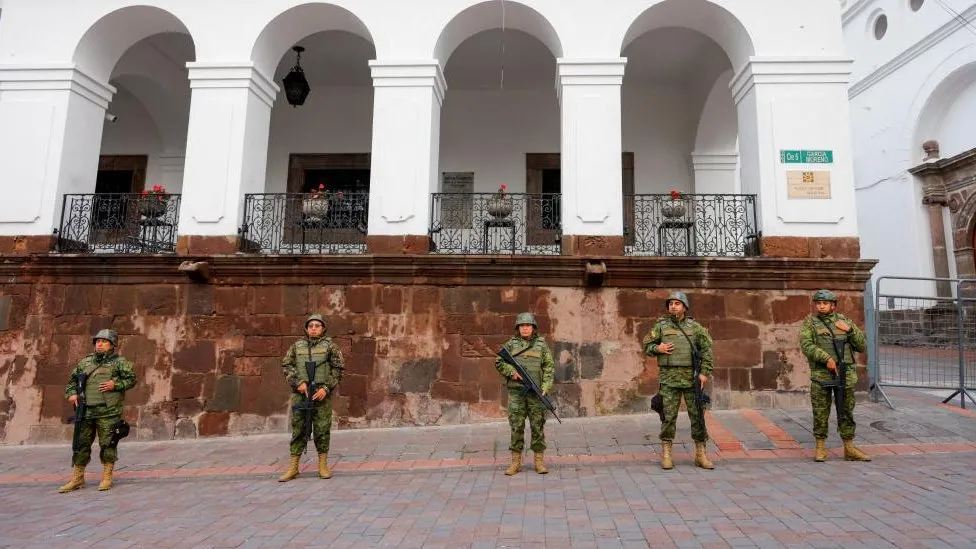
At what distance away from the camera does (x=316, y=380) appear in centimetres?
593

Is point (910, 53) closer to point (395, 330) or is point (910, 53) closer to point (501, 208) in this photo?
point (501, 208)

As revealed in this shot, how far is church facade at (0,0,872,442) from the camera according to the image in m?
8.32

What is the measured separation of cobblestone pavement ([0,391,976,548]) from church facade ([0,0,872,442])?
78 cm

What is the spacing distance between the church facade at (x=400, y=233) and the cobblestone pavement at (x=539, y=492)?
2.55 feet

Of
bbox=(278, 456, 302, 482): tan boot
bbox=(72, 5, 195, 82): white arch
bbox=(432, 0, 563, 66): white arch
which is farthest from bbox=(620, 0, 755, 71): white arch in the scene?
bbox=(278, 456, 302, 482): tan boot

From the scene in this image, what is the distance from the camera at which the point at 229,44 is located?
9148mm

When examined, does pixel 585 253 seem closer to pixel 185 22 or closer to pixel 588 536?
pixel 588 536

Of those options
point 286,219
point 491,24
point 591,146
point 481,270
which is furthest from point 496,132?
point 286,219

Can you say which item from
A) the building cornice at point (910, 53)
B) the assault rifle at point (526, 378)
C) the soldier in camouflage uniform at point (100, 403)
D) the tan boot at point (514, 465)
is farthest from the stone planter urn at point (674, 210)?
the building cornice at point (910, 53)

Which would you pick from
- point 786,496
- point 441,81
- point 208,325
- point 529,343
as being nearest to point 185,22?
point 441,81

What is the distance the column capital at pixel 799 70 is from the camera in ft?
28.6

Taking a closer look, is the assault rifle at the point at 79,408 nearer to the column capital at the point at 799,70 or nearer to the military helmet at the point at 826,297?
the military helmet at the point at 826,297

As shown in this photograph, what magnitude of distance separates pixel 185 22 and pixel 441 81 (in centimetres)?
424

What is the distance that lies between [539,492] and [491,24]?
24.9 ft
